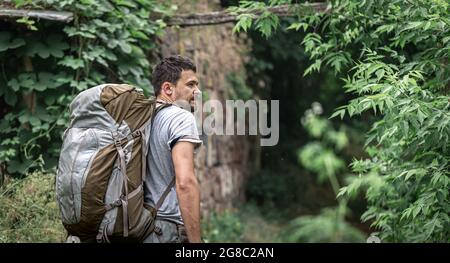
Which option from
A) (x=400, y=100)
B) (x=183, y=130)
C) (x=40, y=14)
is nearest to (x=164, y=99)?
(x=183, y=130)

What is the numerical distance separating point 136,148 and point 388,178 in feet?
7.41

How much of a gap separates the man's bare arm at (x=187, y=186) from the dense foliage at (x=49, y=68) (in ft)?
8.20

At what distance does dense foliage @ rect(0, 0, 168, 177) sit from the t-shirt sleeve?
241cm

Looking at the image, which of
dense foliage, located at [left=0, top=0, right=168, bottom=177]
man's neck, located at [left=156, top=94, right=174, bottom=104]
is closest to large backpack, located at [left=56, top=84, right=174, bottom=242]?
man's neck, located at [left=156, top=94, right=174, bottom=104]

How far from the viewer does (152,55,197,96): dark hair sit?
138 inches

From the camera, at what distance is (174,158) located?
3.21 m

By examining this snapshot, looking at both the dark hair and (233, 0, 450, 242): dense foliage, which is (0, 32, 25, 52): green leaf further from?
the dark hair

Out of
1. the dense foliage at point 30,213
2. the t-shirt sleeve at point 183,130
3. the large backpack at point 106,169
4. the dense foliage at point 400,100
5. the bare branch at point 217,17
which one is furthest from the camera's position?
the bare branch at point 217,17

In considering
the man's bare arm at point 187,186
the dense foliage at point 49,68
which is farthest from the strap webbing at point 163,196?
the dense foliage at point 49,68

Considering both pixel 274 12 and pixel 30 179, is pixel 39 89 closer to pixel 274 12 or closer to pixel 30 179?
pixel 30 179

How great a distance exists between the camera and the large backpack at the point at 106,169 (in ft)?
10.2

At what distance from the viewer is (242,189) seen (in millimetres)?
11227

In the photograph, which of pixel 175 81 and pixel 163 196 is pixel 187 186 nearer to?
pixel 163 196

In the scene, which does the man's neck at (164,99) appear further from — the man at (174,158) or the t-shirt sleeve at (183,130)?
the t-shirt sleeve at (183,130)
